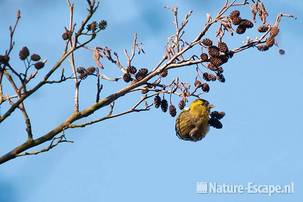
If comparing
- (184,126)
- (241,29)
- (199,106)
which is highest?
(241,29)

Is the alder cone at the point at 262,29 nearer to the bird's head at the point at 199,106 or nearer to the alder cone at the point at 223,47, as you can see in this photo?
the alder cone at the point at 223,47

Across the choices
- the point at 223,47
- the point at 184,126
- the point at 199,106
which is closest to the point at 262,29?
the point at 223,47

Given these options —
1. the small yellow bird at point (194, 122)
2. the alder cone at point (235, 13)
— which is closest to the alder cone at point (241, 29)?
the alder cone at point (235, 13)

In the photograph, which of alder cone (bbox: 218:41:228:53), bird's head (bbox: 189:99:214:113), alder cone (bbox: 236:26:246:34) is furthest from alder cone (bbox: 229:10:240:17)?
bird's head (bbox: 189:99:214:113)

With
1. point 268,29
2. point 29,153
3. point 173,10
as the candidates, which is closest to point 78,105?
point 29,153

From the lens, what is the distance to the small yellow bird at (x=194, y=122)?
3.23m

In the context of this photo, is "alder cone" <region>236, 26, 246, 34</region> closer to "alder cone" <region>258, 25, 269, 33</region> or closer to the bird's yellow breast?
"alder cone" <region>258, 25, 269, 33</region>

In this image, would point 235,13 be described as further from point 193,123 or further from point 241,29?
point 193,123

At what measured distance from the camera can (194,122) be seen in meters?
3.26

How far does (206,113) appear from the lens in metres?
3.29

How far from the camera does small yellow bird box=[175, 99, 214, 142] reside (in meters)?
3.23

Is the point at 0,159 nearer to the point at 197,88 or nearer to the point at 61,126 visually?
the point at 61,126

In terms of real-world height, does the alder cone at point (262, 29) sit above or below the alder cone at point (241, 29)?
above

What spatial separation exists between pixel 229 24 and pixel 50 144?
3.63 ft
